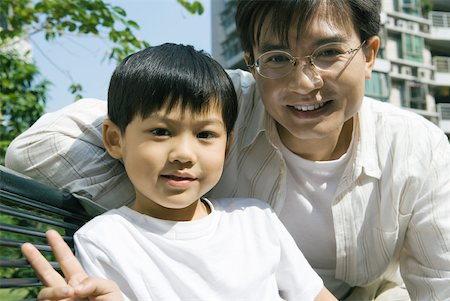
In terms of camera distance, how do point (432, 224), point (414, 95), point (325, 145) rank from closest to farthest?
point (432, 224) < point (325, 145) < point (414, 95)

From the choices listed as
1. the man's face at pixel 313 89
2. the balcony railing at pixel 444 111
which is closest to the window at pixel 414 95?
the balcony railing at pixel 444 111

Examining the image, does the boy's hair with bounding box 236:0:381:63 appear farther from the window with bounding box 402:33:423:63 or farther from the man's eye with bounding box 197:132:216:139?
the window with bounding box 402:33:423:63

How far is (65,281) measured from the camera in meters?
1.39

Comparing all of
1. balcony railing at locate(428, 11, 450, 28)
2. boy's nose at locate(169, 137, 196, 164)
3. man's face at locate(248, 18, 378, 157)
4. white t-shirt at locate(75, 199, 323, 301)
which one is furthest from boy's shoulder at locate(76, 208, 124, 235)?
balcony railing at locate(428, 11, 450, 28)

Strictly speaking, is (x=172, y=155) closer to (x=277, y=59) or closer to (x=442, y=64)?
(x=277, y=59)

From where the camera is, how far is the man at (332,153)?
79.8 inches

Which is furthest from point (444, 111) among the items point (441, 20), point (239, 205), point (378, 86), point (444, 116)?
point (239, 205)

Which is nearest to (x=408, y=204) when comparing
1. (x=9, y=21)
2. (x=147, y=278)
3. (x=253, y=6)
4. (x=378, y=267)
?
(x=378, y=267)

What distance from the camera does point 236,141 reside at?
87.9 inches

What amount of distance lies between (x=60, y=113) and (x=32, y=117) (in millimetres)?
3004

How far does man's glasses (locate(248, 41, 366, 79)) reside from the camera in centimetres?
202

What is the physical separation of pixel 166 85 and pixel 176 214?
0.39m

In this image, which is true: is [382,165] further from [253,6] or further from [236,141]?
[253,6]

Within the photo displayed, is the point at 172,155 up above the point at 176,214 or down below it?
above
